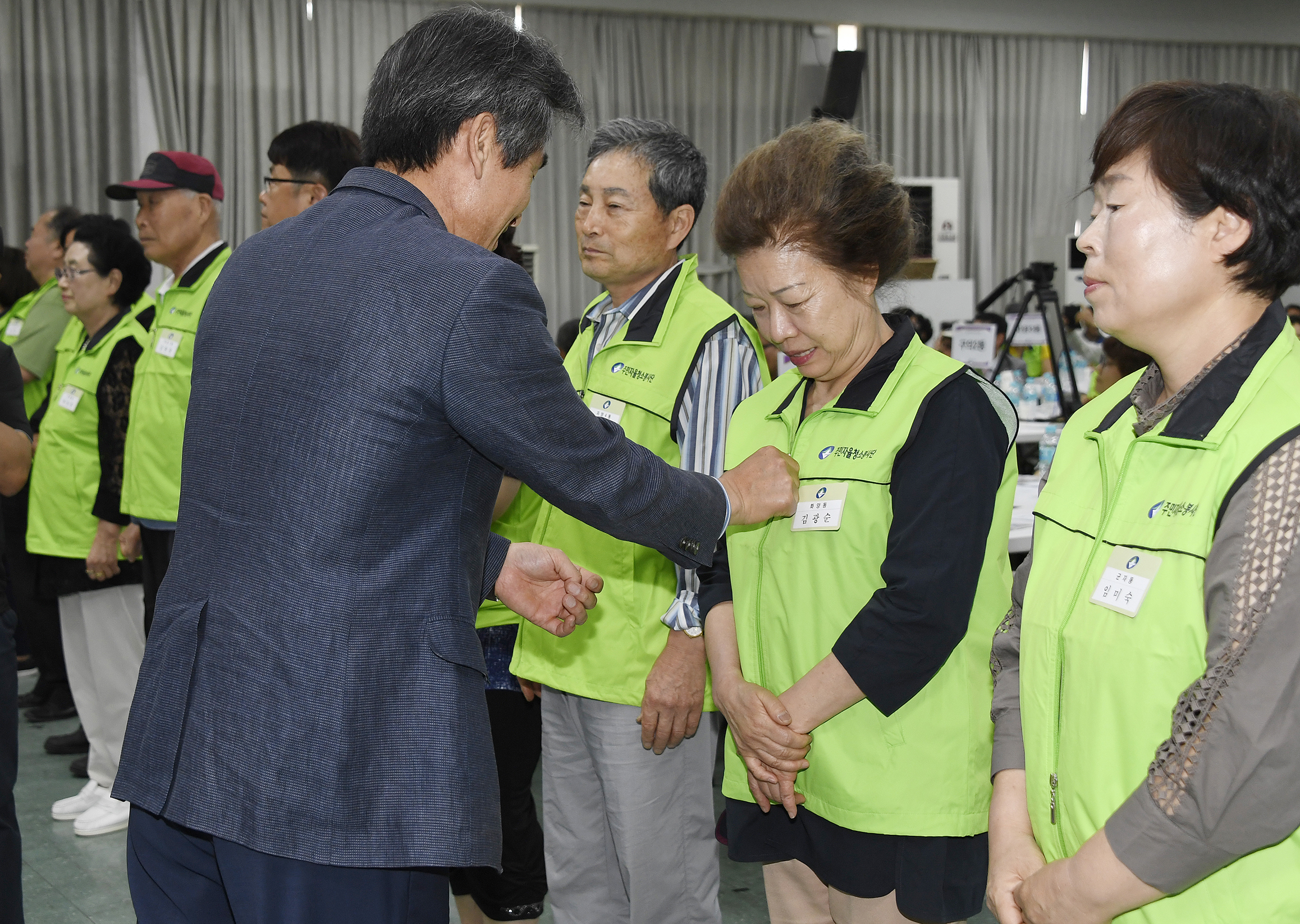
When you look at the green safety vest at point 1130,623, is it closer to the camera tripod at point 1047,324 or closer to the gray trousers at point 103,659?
the gray trousers at point 103,659

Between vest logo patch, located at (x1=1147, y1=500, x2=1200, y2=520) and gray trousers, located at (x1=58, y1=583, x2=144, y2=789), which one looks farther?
gray trousers, located at (x1=58, y1=583, x2=144, y2=789)

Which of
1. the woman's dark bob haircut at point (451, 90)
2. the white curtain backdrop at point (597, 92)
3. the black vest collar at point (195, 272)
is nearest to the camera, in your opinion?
the woman's dark bob haircut at point (451, 90)

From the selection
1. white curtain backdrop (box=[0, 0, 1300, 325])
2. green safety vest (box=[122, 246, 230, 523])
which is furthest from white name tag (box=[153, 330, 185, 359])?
white curtain backdrop (box=[0, 0, 1300, 325])

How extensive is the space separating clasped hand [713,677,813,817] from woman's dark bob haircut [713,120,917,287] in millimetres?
599

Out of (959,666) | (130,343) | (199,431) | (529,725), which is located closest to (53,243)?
(130,343)

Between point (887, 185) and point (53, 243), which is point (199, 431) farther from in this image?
point (53, 243)

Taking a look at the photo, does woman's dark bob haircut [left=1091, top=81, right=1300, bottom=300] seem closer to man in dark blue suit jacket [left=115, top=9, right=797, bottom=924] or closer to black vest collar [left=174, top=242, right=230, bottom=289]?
man in dark blue suit jacket [left=115, top=9, right=797, bottom=924]

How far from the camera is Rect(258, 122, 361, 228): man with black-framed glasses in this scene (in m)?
2.91

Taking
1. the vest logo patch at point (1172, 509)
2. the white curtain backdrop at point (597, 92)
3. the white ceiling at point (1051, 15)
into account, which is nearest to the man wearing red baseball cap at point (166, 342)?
the vest logo patch at point (1172, 509)

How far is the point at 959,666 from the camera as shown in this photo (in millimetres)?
1461

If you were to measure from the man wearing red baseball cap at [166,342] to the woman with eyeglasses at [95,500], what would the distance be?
0.14 meters

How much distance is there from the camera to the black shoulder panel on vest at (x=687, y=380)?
191 cm

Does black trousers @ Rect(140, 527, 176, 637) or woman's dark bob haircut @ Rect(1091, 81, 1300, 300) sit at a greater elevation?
woman's dark bob haircut @ Rect(1091, 81, 1300, 300)

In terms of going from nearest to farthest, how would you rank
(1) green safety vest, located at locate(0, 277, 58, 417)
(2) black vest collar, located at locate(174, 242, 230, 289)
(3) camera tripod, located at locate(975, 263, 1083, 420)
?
(2) black vest collar, located at locate(174, 242, 230, 289) → (1) green safety vest, located at locate(0, 277, 58, 417) → (3) camera tripod, located at locate(975, 263, 1083, 420)
